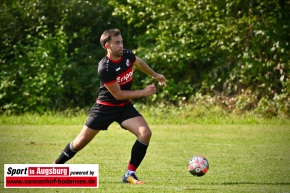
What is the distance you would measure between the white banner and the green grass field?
17 centimetres

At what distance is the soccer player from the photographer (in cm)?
931

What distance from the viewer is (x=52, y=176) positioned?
930 cm

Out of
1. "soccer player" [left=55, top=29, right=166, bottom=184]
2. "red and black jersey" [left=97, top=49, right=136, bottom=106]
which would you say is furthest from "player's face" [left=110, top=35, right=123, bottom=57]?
"red and black jersey" [left=97, top=49, right=136, bottom=106]

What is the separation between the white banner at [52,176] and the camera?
8.92 meters

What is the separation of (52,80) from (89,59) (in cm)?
208

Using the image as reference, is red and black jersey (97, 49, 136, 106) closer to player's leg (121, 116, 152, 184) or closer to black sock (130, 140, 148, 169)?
player's leg (121, 116, 152, 184)

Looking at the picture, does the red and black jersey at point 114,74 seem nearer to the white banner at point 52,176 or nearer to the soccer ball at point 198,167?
the white banner at point 52,176

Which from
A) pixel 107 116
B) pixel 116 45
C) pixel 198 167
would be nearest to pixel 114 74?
pixel 116 45

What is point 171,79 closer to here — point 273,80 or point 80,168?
point 273,80

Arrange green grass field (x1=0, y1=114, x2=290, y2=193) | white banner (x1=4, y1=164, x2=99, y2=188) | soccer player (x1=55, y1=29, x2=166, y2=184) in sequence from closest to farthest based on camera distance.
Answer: white banner (x1=4, y1=164, x2=99, y2=188), green grass field (x1=0, y1=114, x2=290, y2=193), soccer player (x1=55, y1=29, x2=166, y2=184)

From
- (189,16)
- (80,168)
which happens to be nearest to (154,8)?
(189,16)

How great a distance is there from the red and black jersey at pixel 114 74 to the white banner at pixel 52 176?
1.00 m

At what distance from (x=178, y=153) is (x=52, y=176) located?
14.3 feet

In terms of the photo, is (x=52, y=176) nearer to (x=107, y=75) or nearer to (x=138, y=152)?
(x=138, y=152)
